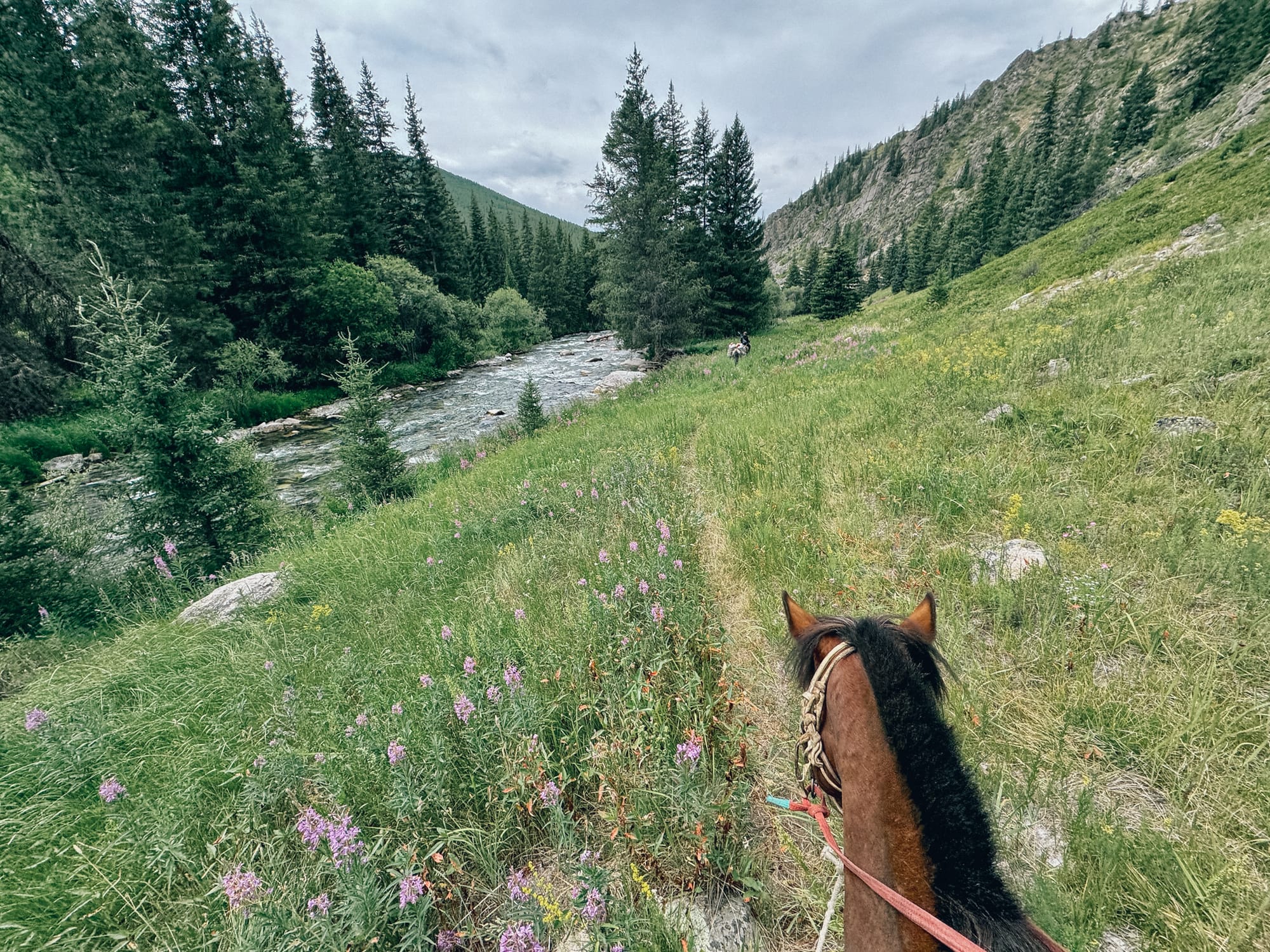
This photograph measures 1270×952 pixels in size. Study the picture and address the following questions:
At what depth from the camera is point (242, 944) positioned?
1927mm

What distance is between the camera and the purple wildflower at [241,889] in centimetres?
201

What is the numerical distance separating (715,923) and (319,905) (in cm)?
183

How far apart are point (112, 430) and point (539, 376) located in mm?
22170

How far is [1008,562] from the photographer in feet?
11.9

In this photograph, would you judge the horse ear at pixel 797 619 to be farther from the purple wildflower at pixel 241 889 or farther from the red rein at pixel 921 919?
the purple wildflower at pixel 241 889

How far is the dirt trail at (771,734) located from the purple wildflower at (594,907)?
806mm

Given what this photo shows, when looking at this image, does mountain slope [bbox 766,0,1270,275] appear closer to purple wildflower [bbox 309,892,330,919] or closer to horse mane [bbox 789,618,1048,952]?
horse mane [bbox 789,618,1048,952]

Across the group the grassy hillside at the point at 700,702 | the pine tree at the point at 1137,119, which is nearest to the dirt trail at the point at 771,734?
the grassy hillside at the point at 700,702

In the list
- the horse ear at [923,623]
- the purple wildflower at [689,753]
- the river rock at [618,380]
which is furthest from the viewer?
the river rock at [618,380]

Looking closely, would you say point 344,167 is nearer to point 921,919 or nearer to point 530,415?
point 530,415

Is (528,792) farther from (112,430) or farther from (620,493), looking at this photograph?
(112,430)

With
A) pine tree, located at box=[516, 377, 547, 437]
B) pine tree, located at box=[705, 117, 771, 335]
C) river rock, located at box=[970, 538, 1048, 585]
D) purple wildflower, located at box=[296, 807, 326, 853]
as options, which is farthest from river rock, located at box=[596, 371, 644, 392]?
purple wildflower, located at box=[296, 807, 326, 853]

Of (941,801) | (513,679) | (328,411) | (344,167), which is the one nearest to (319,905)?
(513,679)

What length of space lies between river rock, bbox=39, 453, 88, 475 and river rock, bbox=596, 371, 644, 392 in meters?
19.1
